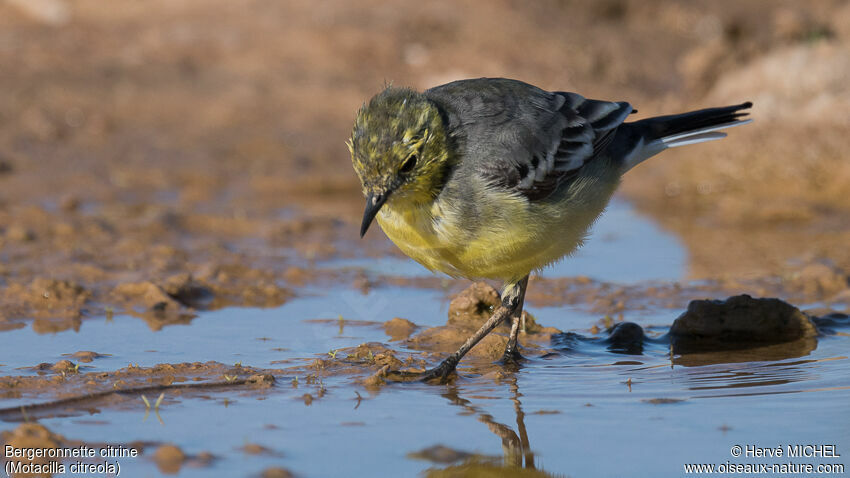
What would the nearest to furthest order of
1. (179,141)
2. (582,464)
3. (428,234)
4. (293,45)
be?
(582,464) < (428,234) < (179,141) < (293,45)

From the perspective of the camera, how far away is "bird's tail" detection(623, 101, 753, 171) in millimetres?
6902

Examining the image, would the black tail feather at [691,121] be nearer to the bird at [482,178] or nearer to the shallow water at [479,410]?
the bird at [482,178]

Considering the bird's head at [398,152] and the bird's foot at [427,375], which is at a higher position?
the bird's head at [398,152]

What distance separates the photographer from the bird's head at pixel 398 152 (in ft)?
17.6

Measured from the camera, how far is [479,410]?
197 inches

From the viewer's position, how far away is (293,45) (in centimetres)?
1414

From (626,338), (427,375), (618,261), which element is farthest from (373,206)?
(618,261)

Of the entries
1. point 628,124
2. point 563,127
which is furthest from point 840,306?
point 563,127

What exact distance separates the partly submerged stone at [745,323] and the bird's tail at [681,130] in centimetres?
121

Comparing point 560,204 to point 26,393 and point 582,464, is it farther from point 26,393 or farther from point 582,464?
point 26,393

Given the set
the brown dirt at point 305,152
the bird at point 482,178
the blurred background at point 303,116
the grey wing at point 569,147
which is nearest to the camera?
the bird at point 482,178

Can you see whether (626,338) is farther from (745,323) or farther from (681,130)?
(681,130)

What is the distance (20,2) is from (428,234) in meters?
12.0

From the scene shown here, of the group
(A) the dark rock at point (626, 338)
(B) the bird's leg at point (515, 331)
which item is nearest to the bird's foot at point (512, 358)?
(B) the bird's leg at point (515, 331)
